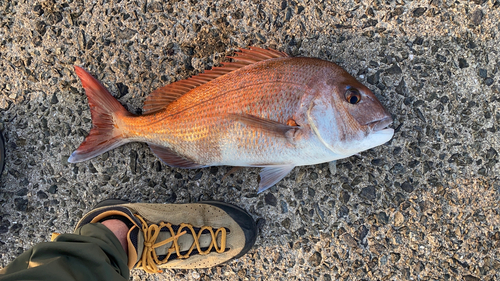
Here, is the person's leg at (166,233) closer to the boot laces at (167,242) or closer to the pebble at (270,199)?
the boot laces at (167,242)

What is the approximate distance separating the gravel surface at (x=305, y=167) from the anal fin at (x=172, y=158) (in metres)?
0.17

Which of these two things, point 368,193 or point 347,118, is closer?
point 347,118

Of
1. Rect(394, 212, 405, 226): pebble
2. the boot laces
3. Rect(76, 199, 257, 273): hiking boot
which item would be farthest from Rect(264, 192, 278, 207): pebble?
Rect(394, 212, 405, 226): pebble

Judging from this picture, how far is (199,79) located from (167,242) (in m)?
1.08

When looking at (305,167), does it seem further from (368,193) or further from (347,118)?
(347,118)

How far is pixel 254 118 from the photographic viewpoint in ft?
5.43

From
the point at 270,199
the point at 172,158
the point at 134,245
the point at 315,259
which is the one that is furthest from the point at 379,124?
the point at 134,245

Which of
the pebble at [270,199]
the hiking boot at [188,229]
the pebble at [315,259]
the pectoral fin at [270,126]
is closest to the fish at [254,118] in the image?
the pectoral fin at [270,126]

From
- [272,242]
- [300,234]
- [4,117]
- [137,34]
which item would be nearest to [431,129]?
[300,234]

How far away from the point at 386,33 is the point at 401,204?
1.15m

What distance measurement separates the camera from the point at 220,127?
69.4 inches

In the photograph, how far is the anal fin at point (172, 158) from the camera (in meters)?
1.94

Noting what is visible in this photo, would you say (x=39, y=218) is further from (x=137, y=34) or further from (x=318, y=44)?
(x=318, y=44)

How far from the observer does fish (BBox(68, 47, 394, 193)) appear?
1611mm
